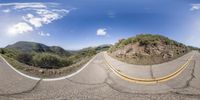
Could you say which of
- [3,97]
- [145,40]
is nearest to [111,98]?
[3,97]

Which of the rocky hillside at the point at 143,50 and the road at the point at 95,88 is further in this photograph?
the rocky hillside at the point at 143,50

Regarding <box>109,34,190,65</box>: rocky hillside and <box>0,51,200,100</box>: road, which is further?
<box>109,34,190,65</box>: rocky hillside

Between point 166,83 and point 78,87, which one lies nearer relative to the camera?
point 78,87

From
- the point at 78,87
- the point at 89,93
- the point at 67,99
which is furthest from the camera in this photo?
the point at 78,87

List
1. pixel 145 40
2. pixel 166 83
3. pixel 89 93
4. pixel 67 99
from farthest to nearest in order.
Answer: pixel 145 40 < pixel 166 83 < pixel 89 93 < pixel 67 99

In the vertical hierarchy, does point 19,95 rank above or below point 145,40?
above

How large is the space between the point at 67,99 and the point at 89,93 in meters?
1.48

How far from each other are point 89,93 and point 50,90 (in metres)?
1.57

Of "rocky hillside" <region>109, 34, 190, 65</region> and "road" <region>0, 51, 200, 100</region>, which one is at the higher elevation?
"road" <region>0, 51, 200, 100</region>

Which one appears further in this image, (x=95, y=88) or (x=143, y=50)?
(x=143, y=50)

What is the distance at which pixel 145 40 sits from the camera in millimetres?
36906

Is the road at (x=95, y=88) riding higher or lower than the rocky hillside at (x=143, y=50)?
higher

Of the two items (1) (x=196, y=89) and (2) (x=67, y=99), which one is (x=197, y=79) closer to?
(1) (x=196, y=89)

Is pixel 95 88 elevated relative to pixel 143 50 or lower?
elevated
